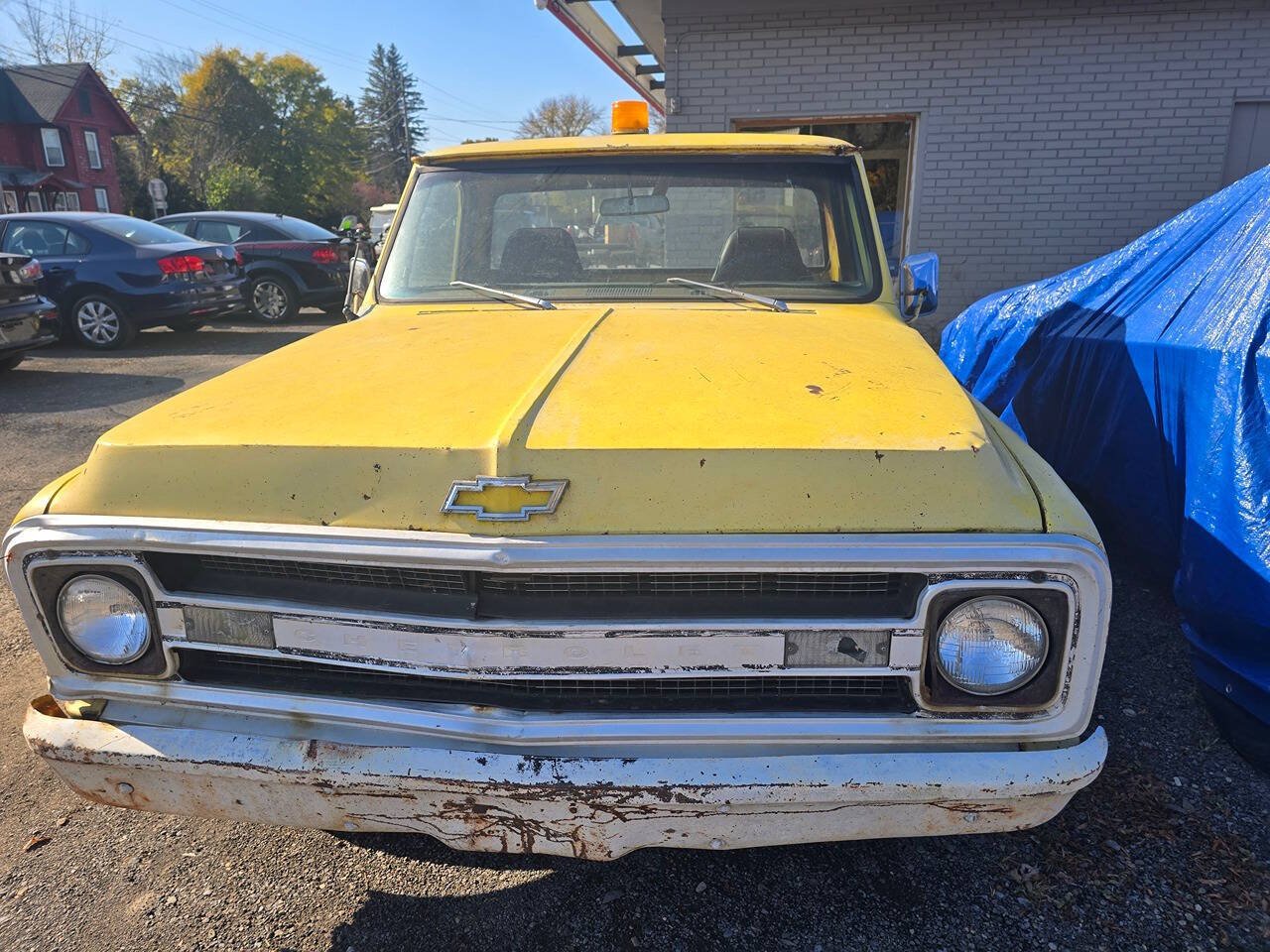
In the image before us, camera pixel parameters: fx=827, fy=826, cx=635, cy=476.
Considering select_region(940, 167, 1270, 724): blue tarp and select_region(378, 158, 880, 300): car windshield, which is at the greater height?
select_region(378, 158, 880, 300): car windshield

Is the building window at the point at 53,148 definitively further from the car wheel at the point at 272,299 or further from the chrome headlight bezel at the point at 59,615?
the chrome headlight bezel at the point at 59,615

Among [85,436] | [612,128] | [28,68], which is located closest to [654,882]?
[612,128]

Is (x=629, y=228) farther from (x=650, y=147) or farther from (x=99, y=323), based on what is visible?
(x=99, y=323)

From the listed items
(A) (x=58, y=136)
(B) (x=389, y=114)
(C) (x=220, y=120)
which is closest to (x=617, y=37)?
(A) (x=58, y=136)

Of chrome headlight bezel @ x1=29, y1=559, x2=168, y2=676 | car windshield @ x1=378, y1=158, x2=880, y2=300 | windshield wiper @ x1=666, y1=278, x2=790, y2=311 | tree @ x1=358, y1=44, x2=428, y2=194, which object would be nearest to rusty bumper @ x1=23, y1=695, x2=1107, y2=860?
chrome headlight bezel @ x1=29, y1=559, x2=168, y2=676

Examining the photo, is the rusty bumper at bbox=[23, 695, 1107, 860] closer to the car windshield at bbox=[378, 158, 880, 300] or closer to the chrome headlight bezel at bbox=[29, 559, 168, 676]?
the chrome headlight bezel at bbox=[29, 559, 168, 676]

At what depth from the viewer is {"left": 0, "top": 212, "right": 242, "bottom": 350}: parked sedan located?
10.1 m

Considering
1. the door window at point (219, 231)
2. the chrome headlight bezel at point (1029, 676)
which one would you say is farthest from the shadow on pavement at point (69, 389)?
the chrome headlight bezel at point (1029, 676)

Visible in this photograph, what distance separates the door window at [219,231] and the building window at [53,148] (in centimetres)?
3357

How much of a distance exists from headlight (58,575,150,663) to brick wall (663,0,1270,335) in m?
8.12

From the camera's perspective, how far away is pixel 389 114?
73125 mm

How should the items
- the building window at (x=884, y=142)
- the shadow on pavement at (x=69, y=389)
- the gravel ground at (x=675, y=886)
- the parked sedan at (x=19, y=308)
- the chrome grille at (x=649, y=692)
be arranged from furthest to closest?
the building window at (x=884, y=142) → the parked sedan at (x=19, y=308) → the shadow on pavement at (x=69, y=389) → the gravel ground at (x=675, y=886) → the chrome grille at (x=649, y=692)

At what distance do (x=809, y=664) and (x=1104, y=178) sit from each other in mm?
8454

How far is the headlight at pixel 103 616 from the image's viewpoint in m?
1.78
